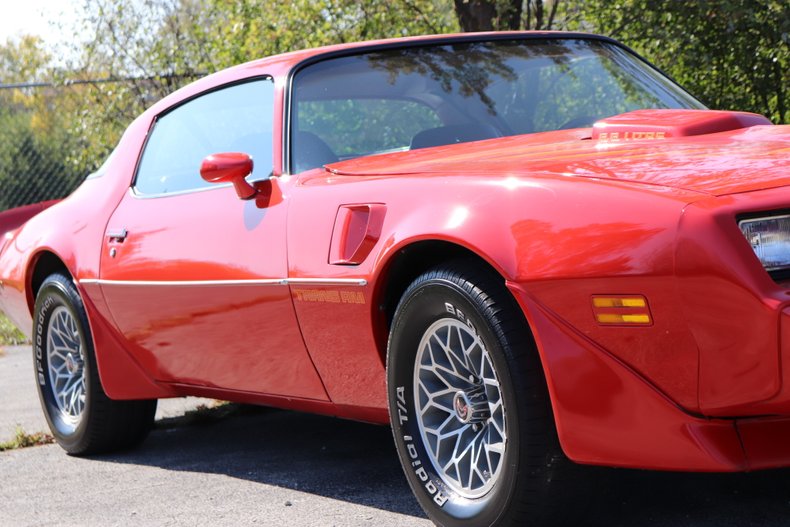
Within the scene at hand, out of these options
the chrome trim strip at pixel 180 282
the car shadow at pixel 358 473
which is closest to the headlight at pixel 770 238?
the car shadow at pixel 358 473

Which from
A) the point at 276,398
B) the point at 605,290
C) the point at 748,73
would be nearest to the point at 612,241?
the point at 605,290

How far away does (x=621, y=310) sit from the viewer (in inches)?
113

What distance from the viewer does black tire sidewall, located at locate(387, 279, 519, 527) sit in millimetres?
3137

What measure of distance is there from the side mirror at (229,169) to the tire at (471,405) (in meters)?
0.98

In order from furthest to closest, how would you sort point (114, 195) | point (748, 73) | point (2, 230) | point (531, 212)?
point (748, 73), point (2, 230), point (114, 195), point (531, 212)

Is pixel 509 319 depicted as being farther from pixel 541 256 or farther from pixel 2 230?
pixel 2 230

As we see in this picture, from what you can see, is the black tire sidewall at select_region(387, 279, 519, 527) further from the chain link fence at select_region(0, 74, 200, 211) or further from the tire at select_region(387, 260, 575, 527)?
the chain link fence at select_region(0, 74, 200, 211)

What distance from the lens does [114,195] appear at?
17.4 ft

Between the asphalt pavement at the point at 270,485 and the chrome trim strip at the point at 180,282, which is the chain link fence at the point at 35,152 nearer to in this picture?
the asphalt pavement at the point at 270,485

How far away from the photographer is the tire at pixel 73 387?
532 cm

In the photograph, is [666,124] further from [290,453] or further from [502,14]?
[502,14]

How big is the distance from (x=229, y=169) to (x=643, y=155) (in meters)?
1.48

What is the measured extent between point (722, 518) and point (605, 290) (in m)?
0.91

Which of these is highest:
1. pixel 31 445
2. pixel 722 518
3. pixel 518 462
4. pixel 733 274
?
pixel 733 274
